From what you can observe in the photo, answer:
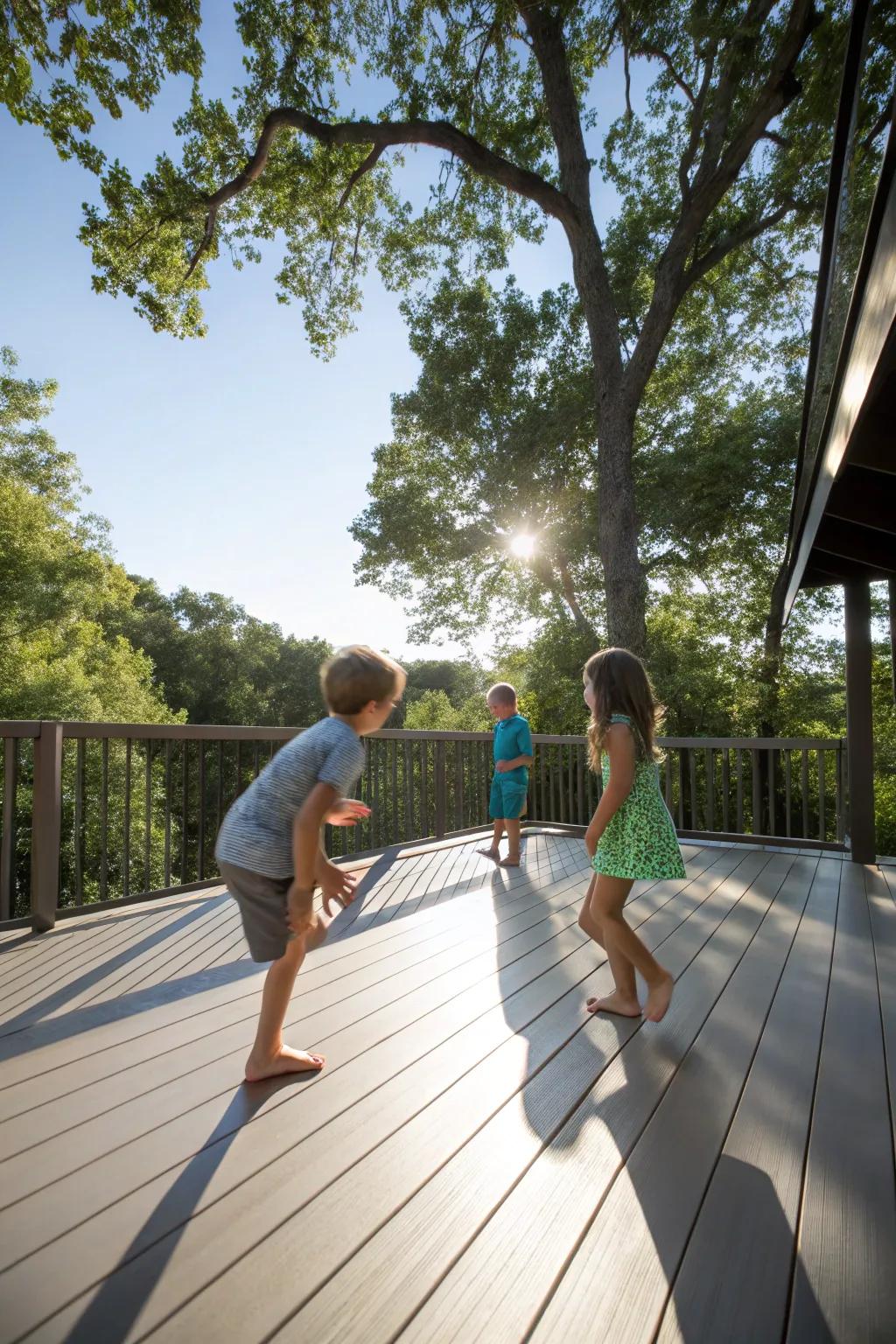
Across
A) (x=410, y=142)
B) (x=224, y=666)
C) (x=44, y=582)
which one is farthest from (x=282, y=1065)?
(x=224, y=666)

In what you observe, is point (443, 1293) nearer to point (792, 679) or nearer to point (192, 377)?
point (792, 679)

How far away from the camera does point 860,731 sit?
16.7ft

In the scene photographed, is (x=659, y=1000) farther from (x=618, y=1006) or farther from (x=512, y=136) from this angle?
(x=512, y=136)

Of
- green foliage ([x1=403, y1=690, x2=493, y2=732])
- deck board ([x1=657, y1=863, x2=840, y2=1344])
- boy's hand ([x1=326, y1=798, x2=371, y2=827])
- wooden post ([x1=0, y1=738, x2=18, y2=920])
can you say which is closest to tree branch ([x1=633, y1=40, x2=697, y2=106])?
wooden post ([x1=0, y1=738, x2=18, y2=920])

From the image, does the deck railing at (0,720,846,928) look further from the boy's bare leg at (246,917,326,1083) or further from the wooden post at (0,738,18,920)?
the boy's bare leg at (246,917,326,1083)

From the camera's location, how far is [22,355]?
17.7m

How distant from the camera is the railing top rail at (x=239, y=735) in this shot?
314 centimetres

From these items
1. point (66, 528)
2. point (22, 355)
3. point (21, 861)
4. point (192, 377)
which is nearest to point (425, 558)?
point (192, 377)

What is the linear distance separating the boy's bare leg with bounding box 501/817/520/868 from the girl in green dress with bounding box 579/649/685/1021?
2.67 meters

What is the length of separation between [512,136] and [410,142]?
5.80 feet

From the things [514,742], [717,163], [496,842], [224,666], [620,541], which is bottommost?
[496,842]

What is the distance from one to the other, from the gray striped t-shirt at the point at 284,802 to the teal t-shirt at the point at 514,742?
10.1 ft

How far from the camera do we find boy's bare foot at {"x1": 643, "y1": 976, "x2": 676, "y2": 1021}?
2100 millimetres

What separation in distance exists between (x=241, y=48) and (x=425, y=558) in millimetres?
8276
